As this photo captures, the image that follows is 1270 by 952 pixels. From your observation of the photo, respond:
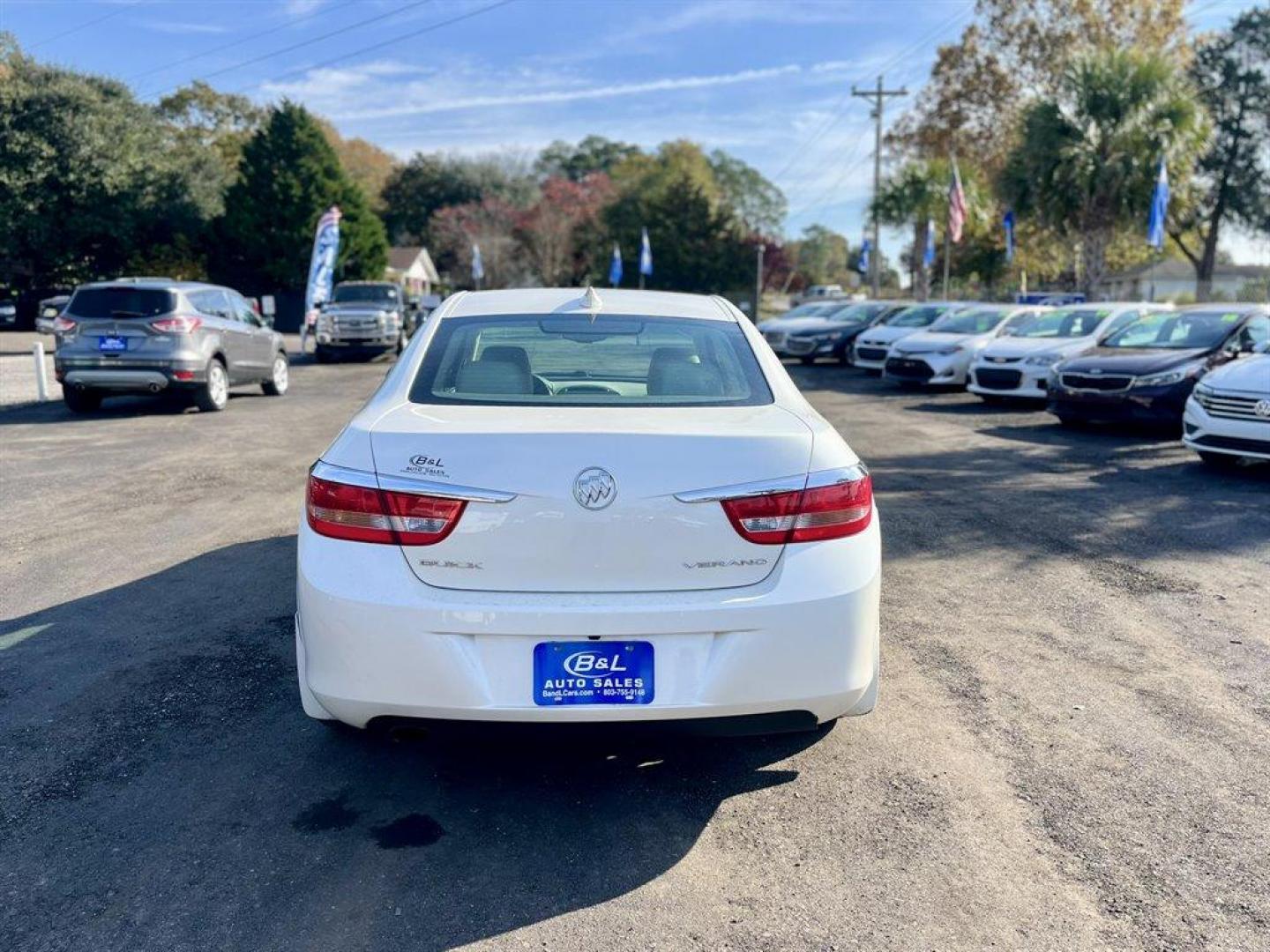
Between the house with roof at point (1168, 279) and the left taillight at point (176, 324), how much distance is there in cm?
5544

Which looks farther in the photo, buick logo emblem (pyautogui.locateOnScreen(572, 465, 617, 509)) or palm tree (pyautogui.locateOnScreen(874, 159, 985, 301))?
palm tree (pyautogui.locateOnScreen(874, 159, 985, 301))

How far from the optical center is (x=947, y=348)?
18.3 m

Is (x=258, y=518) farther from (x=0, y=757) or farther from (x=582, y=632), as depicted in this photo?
(x=582, y=632)

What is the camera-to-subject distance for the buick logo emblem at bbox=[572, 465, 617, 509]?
10.3 feet

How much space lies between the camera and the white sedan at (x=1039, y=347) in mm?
15562

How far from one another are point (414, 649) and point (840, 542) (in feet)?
4.38

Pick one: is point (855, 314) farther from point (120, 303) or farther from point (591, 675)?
point (591, 675)

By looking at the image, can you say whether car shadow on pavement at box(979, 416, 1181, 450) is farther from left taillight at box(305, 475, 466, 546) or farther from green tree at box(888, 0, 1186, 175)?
green tree at box(888, 0, 1186, 175)

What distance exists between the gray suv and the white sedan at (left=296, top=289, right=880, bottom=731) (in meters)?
11.6

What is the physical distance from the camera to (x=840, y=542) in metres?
3.34

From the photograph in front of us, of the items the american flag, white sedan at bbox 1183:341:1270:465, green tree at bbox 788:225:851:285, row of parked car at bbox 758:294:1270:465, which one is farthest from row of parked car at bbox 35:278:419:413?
green tree at bbox 788:225:851:285

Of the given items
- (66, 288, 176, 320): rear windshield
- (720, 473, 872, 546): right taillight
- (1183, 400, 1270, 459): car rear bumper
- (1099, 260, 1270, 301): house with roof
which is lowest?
(1183, 400, 1270, 459): car rear bumper

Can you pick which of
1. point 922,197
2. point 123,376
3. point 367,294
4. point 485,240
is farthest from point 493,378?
point 485,240

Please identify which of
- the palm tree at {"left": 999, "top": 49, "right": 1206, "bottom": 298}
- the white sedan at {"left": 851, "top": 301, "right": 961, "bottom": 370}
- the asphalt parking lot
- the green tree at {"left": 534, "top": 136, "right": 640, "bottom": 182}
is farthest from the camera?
the green tree at {"left": 534, "top": 136, "right": 640, "bottom": 182}
